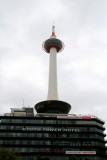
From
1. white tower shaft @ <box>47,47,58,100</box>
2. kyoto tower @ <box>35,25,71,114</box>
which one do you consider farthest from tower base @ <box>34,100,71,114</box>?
white tower shaft @ <box>47,47,58,100</box>

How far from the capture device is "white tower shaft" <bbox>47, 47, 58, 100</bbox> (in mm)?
121162

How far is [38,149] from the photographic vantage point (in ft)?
322

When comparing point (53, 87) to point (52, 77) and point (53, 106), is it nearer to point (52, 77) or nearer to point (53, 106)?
point (52, 77)

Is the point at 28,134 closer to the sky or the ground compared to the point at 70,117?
closer to the ground

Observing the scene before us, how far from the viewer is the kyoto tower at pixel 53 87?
112375 mm

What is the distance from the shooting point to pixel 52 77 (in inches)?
5103

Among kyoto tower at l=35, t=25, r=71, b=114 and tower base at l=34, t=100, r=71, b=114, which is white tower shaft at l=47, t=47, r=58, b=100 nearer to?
kyoto tower at l=35, t=25, r=71, b=114

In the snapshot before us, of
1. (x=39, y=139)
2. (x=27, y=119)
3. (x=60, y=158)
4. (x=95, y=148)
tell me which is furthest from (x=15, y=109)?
(x=95, y=148)

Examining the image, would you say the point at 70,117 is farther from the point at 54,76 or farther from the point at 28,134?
the point at 54,76

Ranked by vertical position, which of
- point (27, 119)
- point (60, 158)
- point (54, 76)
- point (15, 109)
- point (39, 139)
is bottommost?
point (60, 158)

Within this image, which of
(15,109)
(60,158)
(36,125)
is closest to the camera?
(60,158)

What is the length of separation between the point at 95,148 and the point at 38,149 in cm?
2276

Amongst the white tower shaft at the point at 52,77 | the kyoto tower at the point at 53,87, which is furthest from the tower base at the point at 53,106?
the white tower shaft at the point at 52,77

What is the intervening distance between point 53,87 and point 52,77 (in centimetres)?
695
